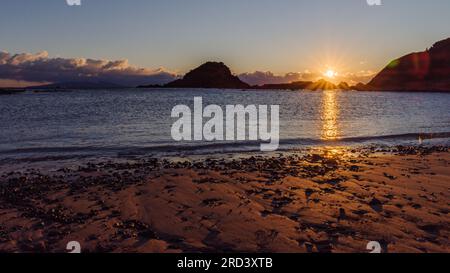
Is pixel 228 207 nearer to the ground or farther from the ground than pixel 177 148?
nearer to the ground

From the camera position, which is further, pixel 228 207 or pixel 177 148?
pixel 177 148

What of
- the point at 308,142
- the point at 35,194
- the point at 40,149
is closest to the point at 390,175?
the point at 308,142

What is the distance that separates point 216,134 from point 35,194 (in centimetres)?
1988

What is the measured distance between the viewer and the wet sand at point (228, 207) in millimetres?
9305

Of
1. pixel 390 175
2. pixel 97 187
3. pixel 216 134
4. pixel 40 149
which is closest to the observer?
pixel 97 187

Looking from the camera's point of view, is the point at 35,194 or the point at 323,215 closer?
the point at 323,215

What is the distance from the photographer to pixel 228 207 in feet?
39.9

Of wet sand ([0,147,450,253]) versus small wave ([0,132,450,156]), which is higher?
small wave ([0,132,450,156])

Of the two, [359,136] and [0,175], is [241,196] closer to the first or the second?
[0,175]

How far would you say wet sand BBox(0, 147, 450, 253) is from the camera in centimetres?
930

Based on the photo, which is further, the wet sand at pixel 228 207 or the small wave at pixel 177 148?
the small wave at pixel 177 148

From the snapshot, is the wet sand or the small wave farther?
the small wave

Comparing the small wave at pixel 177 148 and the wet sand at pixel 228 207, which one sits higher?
the small wave at pixel 177 148

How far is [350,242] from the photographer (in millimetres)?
9172
